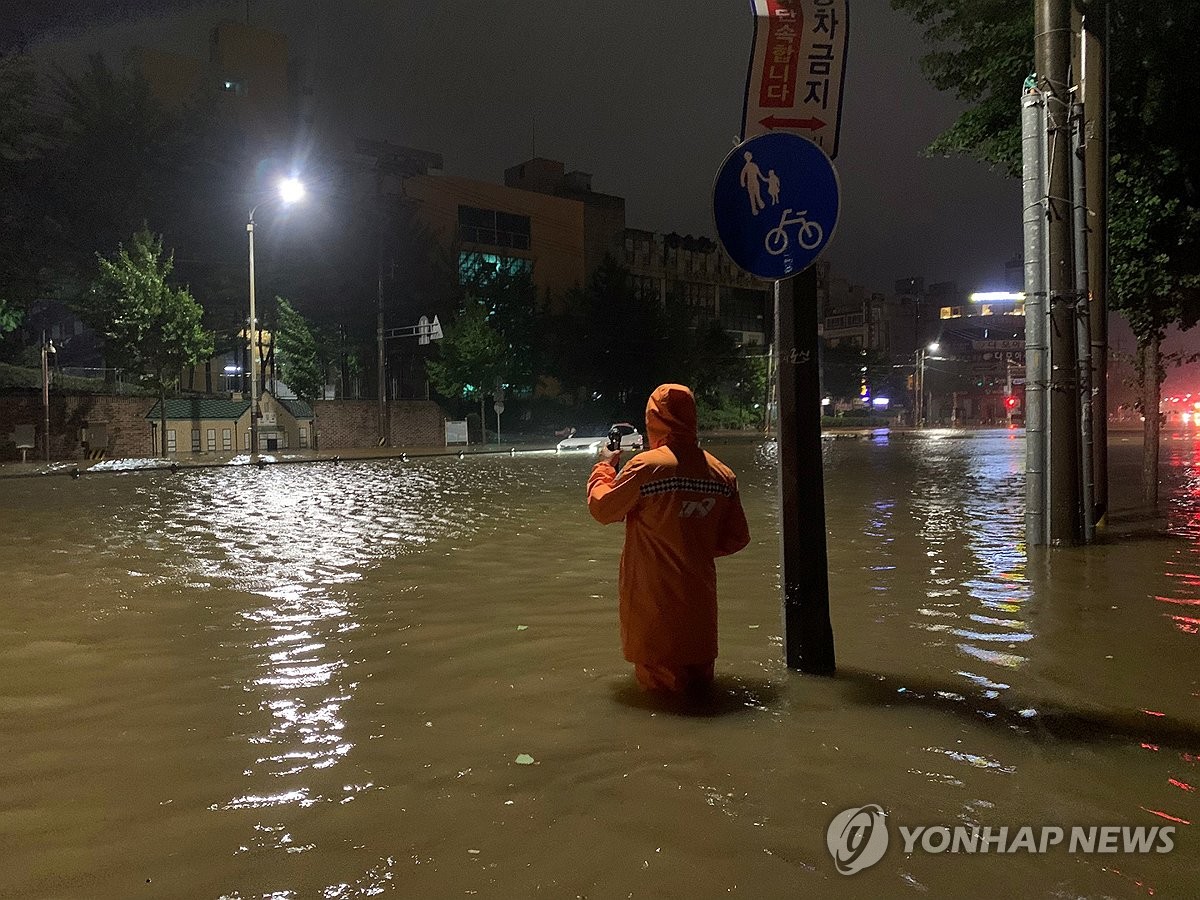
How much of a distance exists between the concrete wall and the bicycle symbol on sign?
35.4 meters

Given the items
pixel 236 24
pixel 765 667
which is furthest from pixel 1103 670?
pixel 236 24

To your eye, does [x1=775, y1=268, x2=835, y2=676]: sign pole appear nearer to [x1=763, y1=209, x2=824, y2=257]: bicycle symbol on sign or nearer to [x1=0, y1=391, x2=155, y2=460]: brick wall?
[x1=763, y1=209, x2=824, y2=257]: bicycle symbol on sign

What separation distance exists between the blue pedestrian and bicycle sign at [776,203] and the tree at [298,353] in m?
43.3

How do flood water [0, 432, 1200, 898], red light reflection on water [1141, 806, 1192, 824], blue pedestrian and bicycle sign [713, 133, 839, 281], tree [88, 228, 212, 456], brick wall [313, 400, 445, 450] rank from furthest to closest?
brick wall [313, 400, 445, 450] → tree [88, 228, 212, 456] → blue pedestrian and bicycle sign [713, 133, 839, 281] → red light reflection on water [1141, 806, 1192, 824] → flood water [0, 432, 1200, 898]

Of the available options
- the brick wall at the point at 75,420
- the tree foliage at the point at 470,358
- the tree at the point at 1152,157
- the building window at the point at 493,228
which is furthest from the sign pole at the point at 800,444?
the building window at the point at 493,228

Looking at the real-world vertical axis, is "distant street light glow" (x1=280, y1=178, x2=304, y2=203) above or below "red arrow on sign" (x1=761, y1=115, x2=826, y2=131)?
above

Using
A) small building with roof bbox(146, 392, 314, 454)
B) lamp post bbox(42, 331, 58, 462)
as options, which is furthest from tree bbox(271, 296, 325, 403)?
lamp post bbox(42, 331, 58, 462)

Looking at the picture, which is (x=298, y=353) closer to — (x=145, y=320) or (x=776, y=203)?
(x=145, y=320)

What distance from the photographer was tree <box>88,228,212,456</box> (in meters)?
33.7

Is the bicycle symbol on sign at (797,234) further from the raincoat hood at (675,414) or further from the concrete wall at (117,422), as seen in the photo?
the concrete wall at (117,422)

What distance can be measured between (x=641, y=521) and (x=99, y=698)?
3315 mm

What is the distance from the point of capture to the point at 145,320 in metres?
33.8

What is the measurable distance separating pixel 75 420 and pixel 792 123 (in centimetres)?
3674

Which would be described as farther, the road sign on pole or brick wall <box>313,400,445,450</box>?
brick wall <box>313,400,445,450</box>
